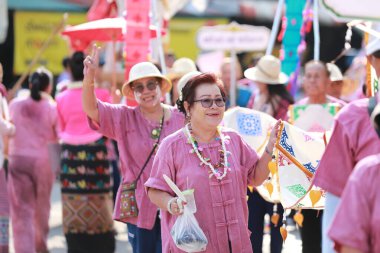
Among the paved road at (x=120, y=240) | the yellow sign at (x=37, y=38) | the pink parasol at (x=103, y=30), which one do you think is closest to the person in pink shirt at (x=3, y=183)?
the pink parasol at (x=103, y=30)

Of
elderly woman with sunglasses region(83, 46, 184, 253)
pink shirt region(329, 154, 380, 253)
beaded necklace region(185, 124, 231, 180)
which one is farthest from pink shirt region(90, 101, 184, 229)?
pink shirt region(329, 154, 380, 253)

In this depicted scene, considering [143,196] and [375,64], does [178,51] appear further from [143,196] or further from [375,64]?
[375,64]

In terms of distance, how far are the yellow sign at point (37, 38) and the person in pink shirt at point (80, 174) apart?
39.4 feet

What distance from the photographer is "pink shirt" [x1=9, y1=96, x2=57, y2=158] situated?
9266 mm

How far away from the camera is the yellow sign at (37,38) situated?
67.8 ft

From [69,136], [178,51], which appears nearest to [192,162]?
[69,136]

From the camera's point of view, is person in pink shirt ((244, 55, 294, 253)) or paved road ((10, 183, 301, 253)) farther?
paved road ((10, 183, 301, 253))

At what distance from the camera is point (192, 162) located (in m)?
5.05

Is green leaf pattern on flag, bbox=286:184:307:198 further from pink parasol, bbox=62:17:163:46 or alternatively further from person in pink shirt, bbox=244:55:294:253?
pink parasol, bbox=62:17:163:46

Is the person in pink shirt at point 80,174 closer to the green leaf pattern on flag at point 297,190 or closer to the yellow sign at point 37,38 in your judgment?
the green leaf pattern on flag at point 297,190

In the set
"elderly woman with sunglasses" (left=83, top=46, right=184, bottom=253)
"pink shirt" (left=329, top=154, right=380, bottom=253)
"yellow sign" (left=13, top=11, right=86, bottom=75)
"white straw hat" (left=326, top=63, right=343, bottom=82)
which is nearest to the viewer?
"pink shirt" (left=329, top=154, right=380, bottom=253)

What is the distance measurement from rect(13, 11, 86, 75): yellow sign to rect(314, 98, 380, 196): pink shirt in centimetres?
1701

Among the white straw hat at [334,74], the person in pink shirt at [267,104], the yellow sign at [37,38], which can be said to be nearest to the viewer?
the person in pink shirt at [267,104]

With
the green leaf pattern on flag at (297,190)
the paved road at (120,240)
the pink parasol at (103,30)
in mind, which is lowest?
the paved road at (120,240)
